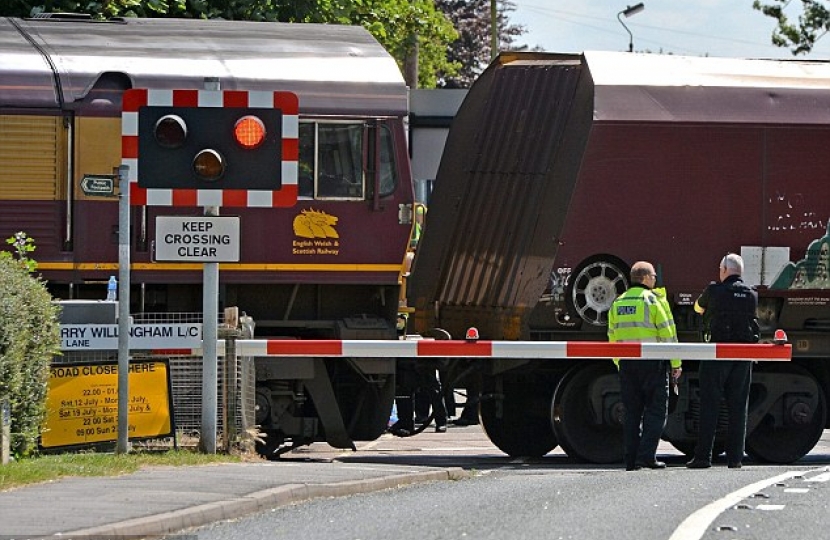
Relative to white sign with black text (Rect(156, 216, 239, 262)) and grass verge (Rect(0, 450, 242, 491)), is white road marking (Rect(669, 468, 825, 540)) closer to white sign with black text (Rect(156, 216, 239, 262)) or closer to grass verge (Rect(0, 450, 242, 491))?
grass verge (Rect(0, 450, 242, 491))

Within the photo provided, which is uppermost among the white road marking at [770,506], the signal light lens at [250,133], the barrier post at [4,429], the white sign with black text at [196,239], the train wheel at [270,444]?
the signal light lens at [250,133]

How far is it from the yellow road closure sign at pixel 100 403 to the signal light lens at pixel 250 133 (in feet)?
6.87

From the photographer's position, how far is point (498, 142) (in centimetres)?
1675

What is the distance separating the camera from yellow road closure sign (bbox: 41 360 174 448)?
13.4 meters

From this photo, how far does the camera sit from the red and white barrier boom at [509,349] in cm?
1454

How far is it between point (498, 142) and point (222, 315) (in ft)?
11.4

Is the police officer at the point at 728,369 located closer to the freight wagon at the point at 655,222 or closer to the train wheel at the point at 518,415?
the freight wagon at the point at 655,222

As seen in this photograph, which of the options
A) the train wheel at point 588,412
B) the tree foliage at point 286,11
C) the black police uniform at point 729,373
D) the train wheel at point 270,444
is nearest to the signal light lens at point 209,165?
the train wheel at point 270,444

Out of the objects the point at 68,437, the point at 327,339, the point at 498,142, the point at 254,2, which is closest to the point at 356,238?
the point at 327,339

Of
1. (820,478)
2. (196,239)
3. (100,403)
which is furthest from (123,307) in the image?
(820,478)

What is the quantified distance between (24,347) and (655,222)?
6.36m

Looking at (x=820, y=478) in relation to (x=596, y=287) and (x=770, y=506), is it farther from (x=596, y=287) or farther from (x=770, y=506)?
(x=596, y=287)

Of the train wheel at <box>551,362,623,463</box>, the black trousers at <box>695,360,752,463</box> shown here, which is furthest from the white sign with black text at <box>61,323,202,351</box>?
the black trousers at <box>695,360,752,463</box>

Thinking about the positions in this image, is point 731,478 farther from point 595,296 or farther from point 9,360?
point 9,360
